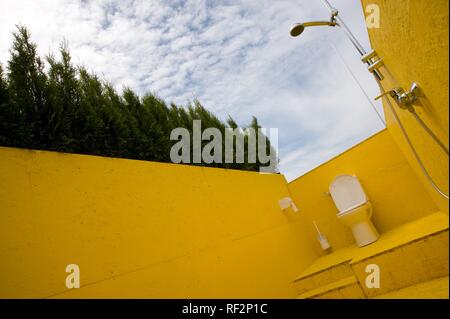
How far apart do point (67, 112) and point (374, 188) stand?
370 cm

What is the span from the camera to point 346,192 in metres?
3.53

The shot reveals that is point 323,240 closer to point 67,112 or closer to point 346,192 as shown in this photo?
point 346,192

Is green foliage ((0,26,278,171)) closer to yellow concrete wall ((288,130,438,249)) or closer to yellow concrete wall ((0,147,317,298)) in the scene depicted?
yellow concrete wall ((0,147,317,298))

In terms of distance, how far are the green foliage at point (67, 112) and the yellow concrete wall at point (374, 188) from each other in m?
2.23

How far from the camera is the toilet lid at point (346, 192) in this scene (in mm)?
3435

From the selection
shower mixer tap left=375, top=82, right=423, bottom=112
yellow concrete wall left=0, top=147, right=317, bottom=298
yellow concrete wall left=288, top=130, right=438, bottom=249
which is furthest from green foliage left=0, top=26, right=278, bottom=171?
shower mixer tap left=375, top=82, right=423, bottom=112

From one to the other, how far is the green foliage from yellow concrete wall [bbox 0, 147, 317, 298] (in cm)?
49

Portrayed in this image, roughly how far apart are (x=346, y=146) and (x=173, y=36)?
2.81 m

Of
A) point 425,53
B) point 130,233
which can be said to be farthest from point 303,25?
point 130,233

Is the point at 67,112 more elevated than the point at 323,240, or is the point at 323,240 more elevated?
the point at 67,112

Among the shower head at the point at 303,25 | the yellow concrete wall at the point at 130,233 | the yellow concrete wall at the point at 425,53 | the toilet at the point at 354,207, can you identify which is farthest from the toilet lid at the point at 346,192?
the shower head at the point at 303,25

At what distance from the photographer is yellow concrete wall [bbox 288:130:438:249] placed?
331 centimetres

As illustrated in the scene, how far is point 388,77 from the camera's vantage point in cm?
190

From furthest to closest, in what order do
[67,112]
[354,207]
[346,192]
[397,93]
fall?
[346,192], [354,207], [67,112], [397,93]
